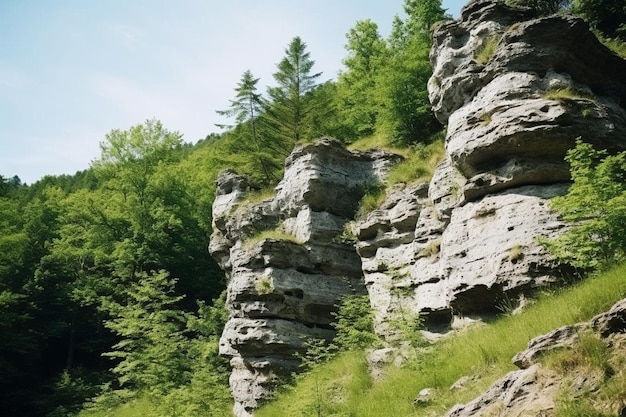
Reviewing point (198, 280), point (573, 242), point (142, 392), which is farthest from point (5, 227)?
point (573, 242)

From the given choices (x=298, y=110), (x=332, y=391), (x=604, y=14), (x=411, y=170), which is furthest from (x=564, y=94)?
(x=298, y=110)

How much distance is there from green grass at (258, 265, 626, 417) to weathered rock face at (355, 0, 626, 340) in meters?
1.35

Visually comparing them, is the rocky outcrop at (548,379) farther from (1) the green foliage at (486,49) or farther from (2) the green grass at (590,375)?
(1) the green foliage at (486,49)

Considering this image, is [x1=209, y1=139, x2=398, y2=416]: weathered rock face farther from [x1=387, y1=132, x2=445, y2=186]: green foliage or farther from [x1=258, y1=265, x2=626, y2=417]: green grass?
[x1=258, y1=265, x2=626, y2=417]: green grass

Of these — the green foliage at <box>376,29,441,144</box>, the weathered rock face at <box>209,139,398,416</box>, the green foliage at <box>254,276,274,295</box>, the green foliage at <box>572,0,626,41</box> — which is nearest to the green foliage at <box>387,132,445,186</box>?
the weathered rock face at <box>209,139,398,416</box>

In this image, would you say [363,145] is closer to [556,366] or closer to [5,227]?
[556,366]

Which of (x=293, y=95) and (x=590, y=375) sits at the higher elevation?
(x=293, y=95)

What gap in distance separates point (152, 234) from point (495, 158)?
24040 mm

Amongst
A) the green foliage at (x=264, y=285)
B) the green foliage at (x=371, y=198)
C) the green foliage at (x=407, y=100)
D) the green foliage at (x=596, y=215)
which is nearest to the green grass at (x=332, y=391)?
the green foliage at (x=264, y=285)

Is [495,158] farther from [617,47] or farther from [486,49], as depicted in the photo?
[617,47]

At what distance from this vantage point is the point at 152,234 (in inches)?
1163

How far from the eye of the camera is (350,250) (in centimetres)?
1798

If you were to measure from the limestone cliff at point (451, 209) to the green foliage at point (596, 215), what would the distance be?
48.8 inches

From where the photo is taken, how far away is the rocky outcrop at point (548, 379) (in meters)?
4.70
